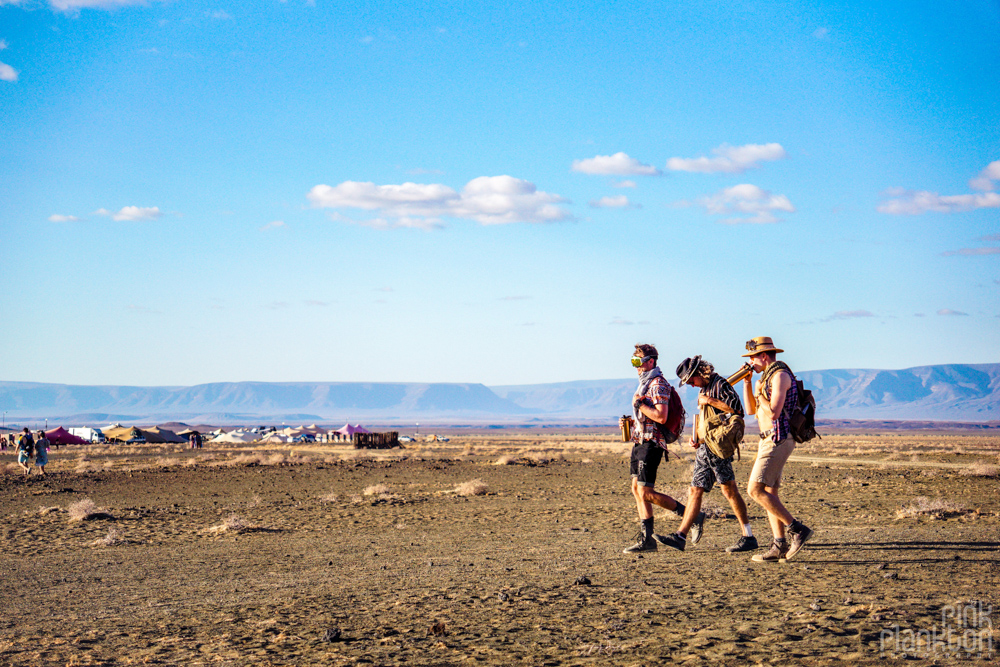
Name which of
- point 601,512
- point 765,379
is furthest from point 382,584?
point 601,512

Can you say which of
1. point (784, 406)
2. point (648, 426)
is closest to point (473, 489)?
point (648, 426)

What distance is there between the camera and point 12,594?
8.90m

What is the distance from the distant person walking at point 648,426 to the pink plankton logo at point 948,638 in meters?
3.01

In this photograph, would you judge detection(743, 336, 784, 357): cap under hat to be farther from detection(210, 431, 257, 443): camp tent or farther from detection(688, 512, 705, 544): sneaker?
detection(210, 431, 257, 443): camp tent

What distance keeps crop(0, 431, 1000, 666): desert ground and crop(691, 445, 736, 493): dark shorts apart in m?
0.78

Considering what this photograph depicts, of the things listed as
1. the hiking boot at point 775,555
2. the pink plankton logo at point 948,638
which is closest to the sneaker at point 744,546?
the hiking boot at point 775,555

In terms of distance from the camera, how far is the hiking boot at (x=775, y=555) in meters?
8.28

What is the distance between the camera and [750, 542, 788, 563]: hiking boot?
8281mm

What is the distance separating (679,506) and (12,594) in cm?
691

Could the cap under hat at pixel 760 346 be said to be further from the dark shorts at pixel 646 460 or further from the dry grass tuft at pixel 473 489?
the dry grass tuft at pixel 473 489

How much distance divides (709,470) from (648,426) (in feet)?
2.37

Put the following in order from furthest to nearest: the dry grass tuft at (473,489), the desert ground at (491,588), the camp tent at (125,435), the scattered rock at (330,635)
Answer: the camp tent at (125,435), the dry grass tuft at (473,489), the scattered rock at (330,635), the desert ground at (491,588)

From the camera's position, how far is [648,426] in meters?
8.69

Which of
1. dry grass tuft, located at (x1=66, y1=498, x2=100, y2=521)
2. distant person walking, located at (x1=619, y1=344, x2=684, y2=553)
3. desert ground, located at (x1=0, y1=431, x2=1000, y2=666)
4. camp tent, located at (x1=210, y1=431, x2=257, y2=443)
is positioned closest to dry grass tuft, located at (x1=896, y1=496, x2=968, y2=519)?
desert ground, located at (x1=0, y1=431, x2=1000, y2=666)
